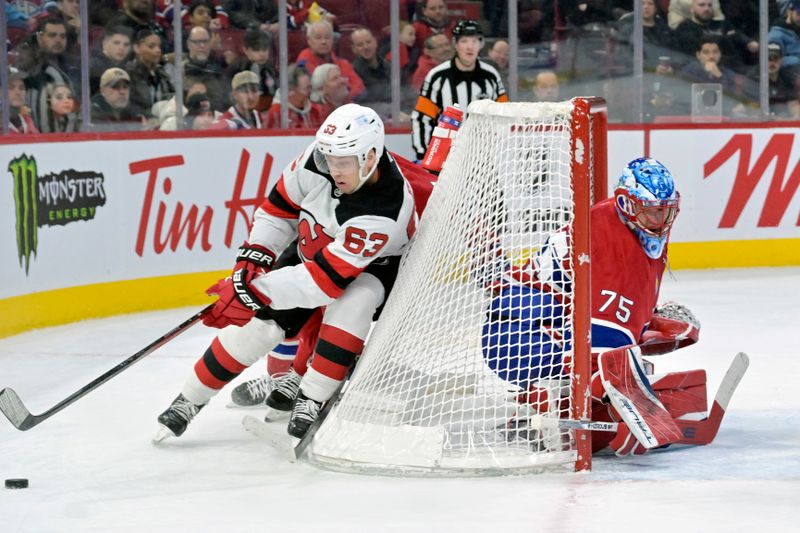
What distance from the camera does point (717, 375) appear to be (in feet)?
14.5

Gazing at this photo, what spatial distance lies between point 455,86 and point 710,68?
72.8 inches

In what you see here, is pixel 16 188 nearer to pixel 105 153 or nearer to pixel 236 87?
pixel 105 153

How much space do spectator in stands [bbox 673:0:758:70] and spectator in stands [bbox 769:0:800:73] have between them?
0.13m

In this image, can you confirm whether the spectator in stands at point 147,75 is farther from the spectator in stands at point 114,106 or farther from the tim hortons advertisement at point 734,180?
the tim hortons advertisement at point 734,180

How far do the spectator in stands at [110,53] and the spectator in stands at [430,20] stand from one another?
1.66 metres

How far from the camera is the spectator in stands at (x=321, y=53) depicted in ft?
22.7

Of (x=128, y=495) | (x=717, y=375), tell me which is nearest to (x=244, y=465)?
(x=128, y=495)

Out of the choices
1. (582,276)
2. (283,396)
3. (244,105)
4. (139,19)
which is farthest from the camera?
(244,105)

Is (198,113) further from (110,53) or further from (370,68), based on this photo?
(370,68)

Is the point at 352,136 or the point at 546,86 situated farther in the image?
the point at 546,86

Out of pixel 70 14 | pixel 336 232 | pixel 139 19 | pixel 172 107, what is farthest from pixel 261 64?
pixel 336 232

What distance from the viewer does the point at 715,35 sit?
771 centimetres

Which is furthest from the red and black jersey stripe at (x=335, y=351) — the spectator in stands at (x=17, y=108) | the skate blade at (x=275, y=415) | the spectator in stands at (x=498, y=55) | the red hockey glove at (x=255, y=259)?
the spectator in stands at (x=498, y=55)

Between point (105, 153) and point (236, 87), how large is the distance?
108 centimetres
